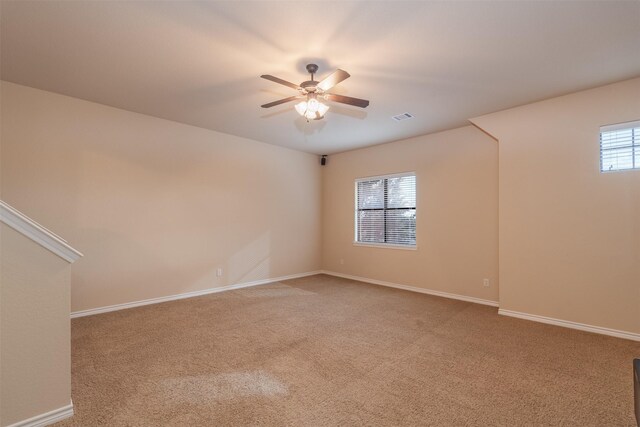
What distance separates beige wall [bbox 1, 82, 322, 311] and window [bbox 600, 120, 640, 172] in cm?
486

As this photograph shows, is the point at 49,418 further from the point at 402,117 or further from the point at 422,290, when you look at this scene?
the point at 422,290

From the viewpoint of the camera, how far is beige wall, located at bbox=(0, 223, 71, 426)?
67.8 inches

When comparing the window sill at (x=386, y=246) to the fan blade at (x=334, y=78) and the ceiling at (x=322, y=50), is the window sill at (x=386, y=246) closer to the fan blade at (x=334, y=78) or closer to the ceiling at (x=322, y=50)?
the ceiling at (x=322, y=50)

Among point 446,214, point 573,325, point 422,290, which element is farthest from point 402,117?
point 573,325

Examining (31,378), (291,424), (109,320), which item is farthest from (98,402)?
(109,320)

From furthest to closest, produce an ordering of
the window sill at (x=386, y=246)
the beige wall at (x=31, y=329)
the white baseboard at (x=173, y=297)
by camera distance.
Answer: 1. the window sill at (x=386, y=246)
2. the white baseboard at (x=173, y=297)
3. the beige wall at (x=31, y=329)

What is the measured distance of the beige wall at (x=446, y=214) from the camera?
176 inches

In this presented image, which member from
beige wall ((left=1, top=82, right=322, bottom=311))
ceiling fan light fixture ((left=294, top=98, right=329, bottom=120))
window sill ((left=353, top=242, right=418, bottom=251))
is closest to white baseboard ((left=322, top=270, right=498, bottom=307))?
window sill ((left=353, top=242, right=418, bottom=251))

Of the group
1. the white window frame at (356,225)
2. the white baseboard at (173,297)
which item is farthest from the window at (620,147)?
the white baseboard at (173,297)

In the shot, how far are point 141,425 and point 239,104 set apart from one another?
3.46 metres

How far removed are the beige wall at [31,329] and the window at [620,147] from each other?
5.27 meters

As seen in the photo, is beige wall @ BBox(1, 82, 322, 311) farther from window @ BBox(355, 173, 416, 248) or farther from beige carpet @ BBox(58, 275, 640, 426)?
window @ BBox(355, 173, 416, 248)

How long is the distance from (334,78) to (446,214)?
11.0 ft

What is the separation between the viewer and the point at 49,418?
1833 mm
